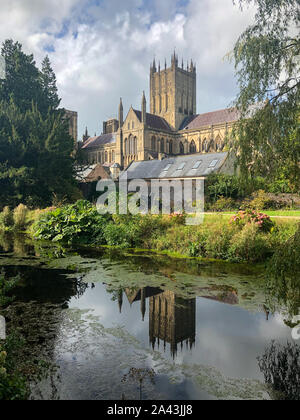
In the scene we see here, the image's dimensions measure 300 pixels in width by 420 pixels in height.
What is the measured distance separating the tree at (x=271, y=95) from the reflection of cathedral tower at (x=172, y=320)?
2.92m

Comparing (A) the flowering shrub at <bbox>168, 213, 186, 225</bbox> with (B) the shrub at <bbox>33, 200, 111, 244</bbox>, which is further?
(B) the shrub at <bbox>33, 200, 111, 244</bbox>

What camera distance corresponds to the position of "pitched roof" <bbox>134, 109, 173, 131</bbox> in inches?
2424

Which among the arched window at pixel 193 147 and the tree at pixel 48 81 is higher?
the tree at pixel 48 81

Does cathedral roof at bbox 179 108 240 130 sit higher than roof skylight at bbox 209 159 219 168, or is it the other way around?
cathedral roof at bbox 179 108 240 130

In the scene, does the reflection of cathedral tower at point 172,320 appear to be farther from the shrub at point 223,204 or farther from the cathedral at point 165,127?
the cathedral at point 165,127

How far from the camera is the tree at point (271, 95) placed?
5172 mm

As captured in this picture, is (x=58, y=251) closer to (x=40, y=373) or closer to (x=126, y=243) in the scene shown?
(x=126, y=243)

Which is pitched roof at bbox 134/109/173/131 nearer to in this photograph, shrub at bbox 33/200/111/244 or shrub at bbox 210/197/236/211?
shrub at bbox 210/197/236/211

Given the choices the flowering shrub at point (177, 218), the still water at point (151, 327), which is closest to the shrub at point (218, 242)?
the still water at point (151, 327)

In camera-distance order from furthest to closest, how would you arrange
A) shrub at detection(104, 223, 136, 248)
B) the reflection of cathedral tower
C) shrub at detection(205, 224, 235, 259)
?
shrub at detection(104, 223, 136, 248)
shrub at detection(205, 224, 235, 259)
the reflection of cathedral tower

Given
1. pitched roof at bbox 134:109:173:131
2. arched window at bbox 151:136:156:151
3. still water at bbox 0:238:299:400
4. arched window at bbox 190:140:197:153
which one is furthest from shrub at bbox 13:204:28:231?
arched window at bbox 190:140:197:153

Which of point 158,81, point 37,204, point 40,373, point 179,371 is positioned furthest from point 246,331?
point 158,81

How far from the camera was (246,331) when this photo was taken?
18.2 feet

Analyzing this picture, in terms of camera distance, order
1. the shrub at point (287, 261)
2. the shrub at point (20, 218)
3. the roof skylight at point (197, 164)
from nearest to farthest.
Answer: the shrub at point (287, 261) → the shrub at point (20, 218) → the roof skylight at point (197, 164)
